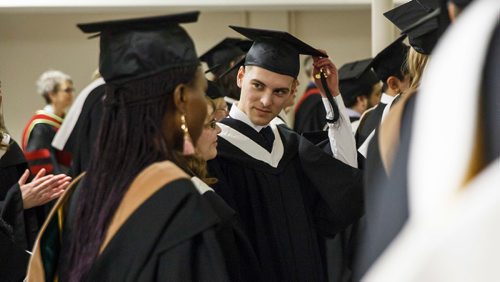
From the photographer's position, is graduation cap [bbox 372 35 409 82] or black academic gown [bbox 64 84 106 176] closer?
black academic gown [bbox 64 84 106 176]

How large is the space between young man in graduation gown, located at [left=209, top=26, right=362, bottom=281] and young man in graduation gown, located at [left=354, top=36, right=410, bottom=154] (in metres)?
1.24

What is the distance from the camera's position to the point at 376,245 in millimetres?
1109

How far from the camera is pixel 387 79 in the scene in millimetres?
5449

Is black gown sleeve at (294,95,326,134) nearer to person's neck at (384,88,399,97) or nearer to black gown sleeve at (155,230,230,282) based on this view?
person's neck at (384,88,399,97)

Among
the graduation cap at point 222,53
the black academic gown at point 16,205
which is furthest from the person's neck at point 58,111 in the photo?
the black academic gown at point 16,205

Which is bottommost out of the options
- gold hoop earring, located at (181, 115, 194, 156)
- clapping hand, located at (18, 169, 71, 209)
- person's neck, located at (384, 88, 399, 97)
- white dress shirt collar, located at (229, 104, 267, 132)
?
person's neck, located at (384, 88, 399, 97)

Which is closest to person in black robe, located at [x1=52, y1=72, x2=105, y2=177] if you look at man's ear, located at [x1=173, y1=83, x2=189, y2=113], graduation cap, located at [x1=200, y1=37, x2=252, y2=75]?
graduation cap, located at [x1=200, y1=37, x2=252, y2=75]

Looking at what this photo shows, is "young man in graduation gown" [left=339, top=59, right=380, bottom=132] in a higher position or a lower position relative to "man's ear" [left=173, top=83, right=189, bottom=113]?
lower

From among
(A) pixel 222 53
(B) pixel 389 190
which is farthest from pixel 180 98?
(A) pixel 222 53

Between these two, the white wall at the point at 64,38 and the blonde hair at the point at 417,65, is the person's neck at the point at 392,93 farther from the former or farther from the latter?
the white wall at the point at 64,38

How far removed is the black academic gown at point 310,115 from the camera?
337 inches

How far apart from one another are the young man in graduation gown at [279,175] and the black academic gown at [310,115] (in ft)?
14.7

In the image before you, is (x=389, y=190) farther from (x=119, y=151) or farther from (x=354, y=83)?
(x=354, y=83)

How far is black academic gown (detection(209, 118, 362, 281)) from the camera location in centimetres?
372
